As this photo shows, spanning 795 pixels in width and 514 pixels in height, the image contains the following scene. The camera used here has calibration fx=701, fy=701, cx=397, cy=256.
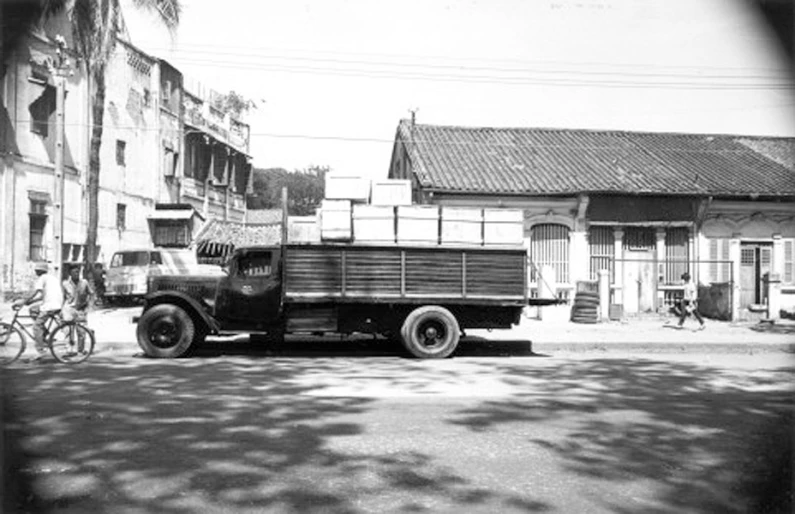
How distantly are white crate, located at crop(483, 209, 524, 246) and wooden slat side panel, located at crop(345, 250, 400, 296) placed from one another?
166 cm

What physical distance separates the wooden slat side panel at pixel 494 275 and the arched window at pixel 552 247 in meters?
9.63

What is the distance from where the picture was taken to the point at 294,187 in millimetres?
72062

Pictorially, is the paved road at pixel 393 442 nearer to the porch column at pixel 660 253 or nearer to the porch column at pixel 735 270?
the porch column at pixel 735 270

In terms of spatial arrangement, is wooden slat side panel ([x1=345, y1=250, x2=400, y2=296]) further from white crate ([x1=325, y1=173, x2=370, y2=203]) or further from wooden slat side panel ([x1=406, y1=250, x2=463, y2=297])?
white crate ([x1=325, y1=173, x2=370, y2=203])

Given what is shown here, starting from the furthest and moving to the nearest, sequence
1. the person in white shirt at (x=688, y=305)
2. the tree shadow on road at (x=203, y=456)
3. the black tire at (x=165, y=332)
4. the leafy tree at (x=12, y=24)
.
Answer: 1. the person in white shirt at (x=688, y=305)
2. the black tire at (x=165, y=332)
3. the leafy tree at (x=12, y=24)
4. the tree shadow on road at (x=203, y=456)

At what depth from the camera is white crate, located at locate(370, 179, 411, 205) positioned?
12.5 metres

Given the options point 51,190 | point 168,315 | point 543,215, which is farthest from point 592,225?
point 51,190

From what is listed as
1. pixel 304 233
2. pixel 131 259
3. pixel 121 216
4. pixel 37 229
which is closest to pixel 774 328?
pixel 304 233

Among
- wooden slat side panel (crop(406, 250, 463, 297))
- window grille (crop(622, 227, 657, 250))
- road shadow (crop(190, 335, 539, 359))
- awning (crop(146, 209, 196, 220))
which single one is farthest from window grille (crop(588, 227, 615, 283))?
awning (crop(146, 209, 196, 220))

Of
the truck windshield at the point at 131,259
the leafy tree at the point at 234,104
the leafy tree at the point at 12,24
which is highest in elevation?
the leafy tree at the point at 234,104

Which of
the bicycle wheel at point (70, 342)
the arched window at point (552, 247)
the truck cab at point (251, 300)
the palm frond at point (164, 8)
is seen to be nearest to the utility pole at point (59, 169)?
the palm frond at point (164, 8)

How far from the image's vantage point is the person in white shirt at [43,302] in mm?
11008

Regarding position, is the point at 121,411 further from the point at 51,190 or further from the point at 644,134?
the point at 644,134

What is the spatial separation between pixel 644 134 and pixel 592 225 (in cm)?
725
